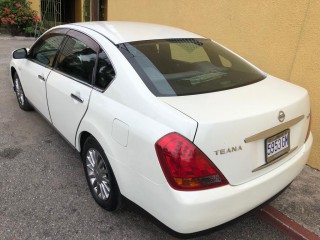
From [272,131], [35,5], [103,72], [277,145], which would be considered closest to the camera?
[272,131]

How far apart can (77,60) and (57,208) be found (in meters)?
1.36

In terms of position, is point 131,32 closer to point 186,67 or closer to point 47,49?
point 186,67

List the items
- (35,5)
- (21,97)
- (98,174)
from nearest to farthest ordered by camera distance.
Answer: (98,174), (21,97), (35,5)

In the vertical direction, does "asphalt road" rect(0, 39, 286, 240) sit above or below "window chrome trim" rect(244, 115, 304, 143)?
below

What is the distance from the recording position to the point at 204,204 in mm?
1838

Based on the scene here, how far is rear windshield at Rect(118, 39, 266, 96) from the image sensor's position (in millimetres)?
2279

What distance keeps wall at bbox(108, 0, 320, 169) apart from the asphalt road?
66.7 inches

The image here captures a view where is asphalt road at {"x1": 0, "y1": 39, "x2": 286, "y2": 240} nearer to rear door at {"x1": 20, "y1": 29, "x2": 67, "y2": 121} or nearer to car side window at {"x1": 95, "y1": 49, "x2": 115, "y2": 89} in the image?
rear door at {"x1": 20, "y1": 29, "x2": 67, "y2": 121}

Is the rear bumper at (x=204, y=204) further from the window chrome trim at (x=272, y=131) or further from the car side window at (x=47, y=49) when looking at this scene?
the car side window at (x=47, y=49)

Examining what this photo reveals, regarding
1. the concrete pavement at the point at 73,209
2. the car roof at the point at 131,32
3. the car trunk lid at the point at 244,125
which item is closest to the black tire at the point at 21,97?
the concrete pavement at the point at 73,209

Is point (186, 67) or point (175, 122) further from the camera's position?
point (186, 67)

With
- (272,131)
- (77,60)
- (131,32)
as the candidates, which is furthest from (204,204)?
(77,60)

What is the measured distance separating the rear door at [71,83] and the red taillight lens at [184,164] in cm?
107

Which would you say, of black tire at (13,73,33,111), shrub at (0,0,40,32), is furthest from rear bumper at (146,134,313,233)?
shrub at (0,0,40,32)
